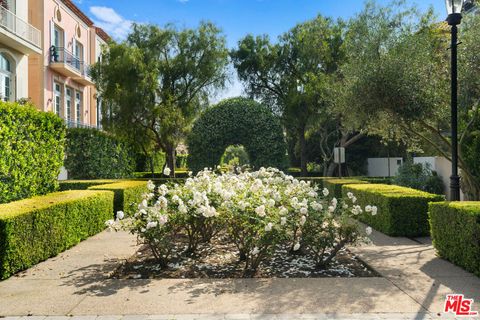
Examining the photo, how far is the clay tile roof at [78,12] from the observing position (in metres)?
24.5

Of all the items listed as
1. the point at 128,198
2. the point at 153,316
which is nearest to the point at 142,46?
the point at 128,198

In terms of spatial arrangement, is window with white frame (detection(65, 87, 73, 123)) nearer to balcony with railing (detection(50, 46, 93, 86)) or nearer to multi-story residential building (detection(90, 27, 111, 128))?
balcony with railing (detection(50, 46, 93, 86))

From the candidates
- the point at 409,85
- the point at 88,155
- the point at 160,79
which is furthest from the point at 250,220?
the point at 160,79

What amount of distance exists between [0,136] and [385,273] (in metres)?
8.11

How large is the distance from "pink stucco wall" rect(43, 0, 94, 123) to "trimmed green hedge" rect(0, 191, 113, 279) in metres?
15.4

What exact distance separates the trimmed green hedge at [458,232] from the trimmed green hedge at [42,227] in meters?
6.55

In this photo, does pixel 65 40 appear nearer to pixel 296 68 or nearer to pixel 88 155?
pixel 88 155

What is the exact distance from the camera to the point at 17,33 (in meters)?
18.3

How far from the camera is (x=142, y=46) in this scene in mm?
22531

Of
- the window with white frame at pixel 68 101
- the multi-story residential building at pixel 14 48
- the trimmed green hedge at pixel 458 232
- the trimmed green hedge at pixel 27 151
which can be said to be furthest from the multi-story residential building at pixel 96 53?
the trimmed green hedge at pixel 458 232

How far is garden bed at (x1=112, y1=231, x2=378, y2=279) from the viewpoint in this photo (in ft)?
19.7

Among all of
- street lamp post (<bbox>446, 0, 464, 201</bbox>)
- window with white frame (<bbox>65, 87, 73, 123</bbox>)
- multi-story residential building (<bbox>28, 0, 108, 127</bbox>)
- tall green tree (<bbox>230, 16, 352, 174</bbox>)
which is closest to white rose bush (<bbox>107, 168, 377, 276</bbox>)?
street lamp post (<bbox>446, 0, 464, 201</bbox>)

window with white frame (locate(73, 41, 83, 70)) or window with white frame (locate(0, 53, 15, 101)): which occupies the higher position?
window with white frame (locate(73, 41, 83, 70))

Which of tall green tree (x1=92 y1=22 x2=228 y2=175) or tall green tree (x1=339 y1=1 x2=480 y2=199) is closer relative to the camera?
tall green tree (x1=339 y1=1 x2=480 y2=199)
